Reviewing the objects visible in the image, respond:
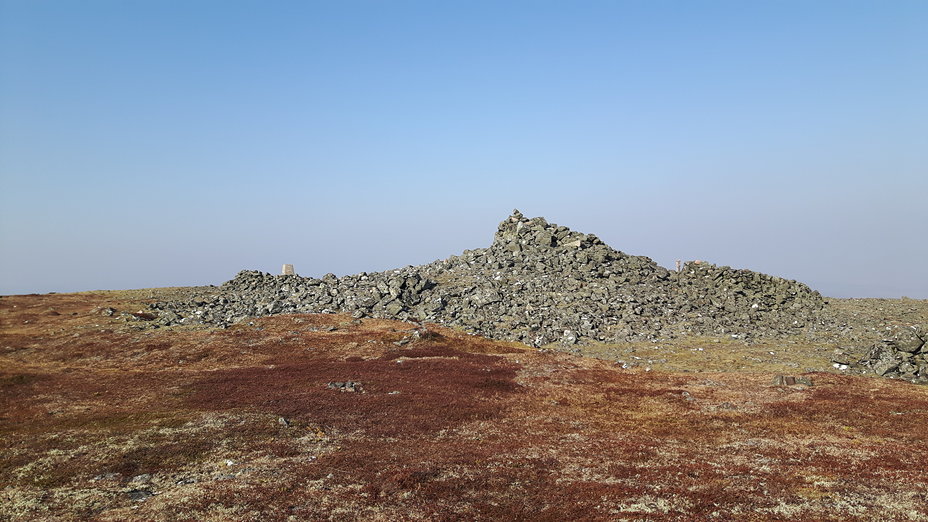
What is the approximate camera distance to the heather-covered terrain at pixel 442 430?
65.1 feet

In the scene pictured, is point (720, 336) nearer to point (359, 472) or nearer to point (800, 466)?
point (800, 466)

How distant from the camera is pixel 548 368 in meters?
48.8

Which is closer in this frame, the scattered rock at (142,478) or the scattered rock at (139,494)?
the scattered rock at (139,494)

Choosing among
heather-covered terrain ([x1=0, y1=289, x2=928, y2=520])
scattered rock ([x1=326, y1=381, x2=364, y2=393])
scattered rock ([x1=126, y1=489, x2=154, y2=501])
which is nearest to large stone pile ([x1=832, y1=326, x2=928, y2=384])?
heather-covered terrain ([x1=0, y1=289, x2=928, y2=520])

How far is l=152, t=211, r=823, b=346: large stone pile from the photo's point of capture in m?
65.8

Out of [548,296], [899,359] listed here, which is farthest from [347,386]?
[899,359]

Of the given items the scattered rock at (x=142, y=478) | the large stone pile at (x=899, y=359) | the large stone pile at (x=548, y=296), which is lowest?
the scattered rock at (x=142, y=478)

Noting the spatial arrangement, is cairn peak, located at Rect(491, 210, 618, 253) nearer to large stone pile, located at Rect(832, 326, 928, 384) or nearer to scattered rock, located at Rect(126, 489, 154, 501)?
large stone pile, located at Rect(832, 326, 928, 384)

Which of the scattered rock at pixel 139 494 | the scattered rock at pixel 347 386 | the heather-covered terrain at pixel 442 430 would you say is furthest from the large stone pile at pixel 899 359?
the scattered rock at pixel 139 494

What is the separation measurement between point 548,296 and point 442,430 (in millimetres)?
44375

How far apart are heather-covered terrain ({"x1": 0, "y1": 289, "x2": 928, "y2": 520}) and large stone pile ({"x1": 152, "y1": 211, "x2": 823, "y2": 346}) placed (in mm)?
7173

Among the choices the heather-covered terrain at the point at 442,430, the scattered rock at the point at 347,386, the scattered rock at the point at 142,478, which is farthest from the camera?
the scattered rock at the point at 347,386

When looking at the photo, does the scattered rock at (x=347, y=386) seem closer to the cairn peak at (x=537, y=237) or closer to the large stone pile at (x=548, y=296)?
the large stone pile at (x=548, y=296)

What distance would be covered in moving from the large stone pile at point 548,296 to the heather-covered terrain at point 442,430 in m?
7.17
